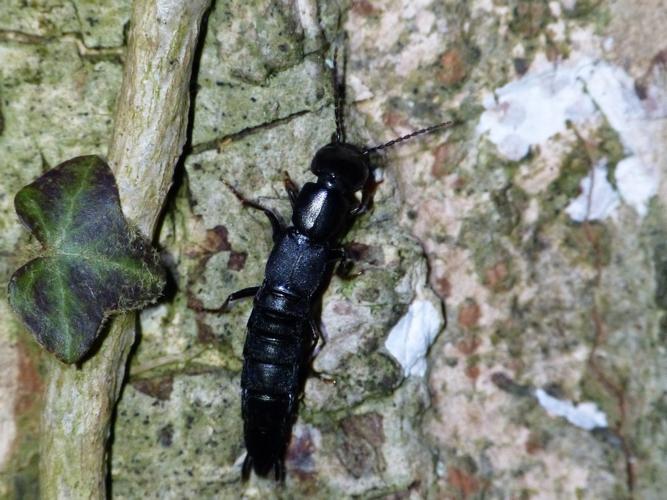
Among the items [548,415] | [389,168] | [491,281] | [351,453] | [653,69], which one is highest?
[653,69]

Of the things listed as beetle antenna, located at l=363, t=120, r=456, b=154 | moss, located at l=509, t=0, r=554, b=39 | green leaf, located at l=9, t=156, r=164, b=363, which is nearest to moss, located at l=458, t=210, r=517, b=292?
beetle antenna, located at l=363, t=120, r=456, b=154

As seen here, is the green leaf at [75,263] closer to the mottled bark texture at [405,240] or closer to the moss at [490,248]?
the mottled bark texture at [405,240]

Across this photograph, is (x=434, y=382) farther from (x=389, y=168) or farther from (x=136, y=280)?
(x=136, y=280)

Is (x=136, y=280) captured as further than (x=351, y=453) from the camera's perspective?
No

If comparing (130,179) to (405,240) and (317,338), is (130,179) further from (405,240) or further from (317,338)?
(405,240)

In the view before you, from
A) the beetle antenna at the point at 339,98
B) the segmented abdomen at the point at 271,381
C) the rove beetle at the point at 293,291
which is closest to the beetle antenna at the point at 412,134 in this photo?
the rove beetle at the point at 293,291

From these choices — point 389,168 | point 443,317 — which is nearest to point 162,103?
point 389,168

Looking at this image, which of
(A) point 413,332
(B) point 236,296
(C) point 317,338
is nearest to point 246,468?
(C) point 317,338
